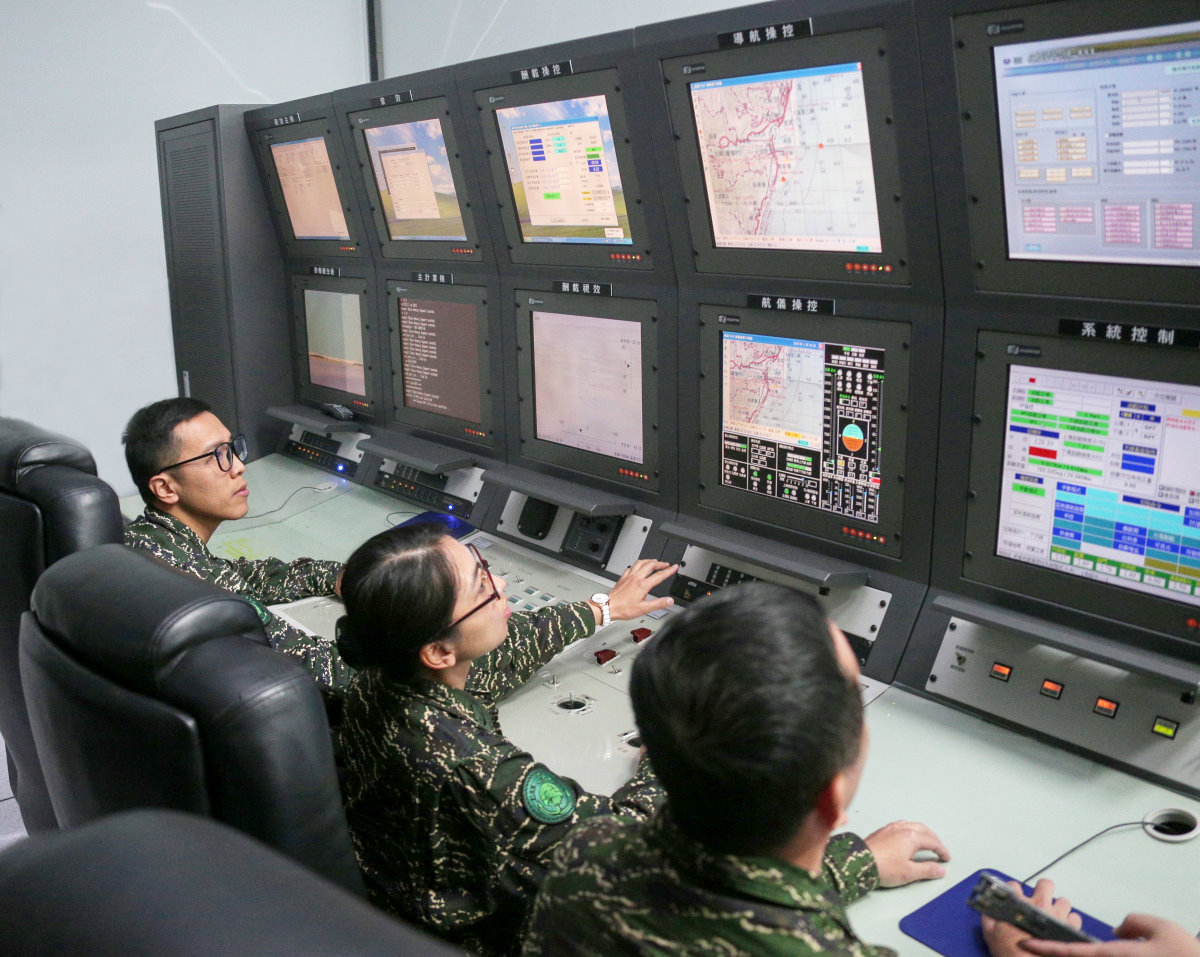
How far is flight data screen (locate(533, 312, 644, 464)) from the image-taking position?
2436 millimetres

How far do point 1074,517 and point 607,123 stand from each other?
1214mm

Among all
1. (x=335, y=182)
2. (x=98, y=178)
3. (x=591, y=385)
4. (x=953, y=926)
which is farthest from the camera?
(x=98, y=178)

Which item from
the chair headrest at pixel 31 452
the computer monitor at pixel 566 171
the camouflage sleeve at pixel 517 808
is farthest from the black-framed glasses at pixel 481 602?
the computer monitor at pixel 566 171

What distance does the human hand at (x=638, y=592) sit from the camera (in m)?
2.10

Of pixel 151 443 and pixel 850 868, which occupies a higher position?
pixel 151 443

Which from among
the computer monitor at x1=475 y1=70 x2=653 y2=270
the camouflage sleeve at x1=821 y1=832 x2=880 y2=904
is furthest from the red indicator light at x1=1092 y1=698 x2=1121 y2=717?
the computer monitor at x1=475 y1=70 x2=653 y2=270

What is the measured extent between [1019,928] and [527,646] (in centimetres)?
99

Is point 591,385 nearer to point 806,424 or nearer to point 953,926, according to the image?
point 806,424

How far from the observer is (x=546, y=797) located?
1.38m

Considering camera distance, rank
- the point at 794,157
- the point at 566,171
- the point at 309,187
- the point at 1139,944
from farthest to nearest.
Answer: the point at 309,187 → the point at 566,171 → the point at 794,157 → the point at 1139,944

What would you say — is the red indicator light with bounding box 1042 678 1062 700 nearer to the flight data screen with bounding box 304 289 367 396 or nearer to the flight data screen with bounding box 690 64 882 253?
the flight data screen with bounding box 690 64 882 253

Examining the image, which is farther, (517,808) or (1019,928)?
(517,808)

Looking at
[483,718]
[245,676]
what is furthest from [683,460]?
[245,676]

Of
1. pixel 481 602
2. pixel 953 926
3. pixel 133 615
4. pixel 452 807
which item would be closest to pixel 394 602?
pixel 481 602
